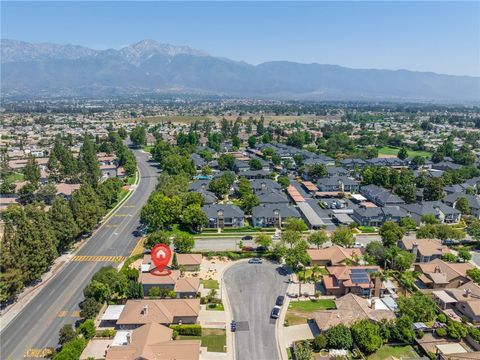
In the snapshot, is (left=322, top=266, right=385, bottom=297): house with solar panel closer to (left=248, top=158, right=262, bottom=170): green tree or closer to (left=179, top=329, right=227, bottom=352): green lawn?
(left=179, top=329, right=227, bottom=352): green lawn

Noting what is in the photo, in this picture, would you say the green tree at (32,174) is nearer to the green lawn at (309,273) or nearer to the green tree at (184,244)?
the green tree at (184,244)

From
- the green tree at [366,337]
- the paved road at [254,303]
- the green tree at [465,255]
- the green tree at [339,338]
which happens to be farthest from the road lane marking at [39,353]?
the green tree at [465,255]

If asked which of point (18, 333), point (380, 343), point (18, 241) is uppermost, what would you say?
point (18, 241)


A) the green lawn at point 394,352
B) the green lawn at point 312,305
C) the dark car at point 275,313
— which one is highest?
the green lawn at point 394,352

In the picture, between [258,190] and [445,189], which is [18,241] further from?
[445,189]

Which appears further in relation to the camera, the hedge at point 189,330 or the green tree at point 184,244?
the green tree at point 184,244

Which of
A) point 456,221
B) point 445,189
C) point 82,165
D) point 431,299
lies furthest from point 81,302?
point 445,189
